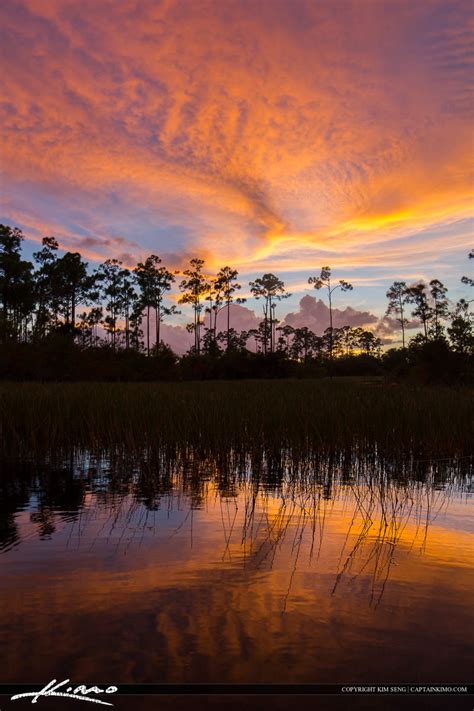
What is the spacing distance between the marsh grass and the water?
329cm

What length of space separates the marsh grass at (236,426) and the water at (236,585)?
3288 mm

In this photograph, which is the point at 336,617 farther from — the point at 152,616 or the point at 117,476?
the point at 117,476

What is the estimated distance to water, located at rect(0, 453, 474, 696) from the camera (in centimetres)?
259
